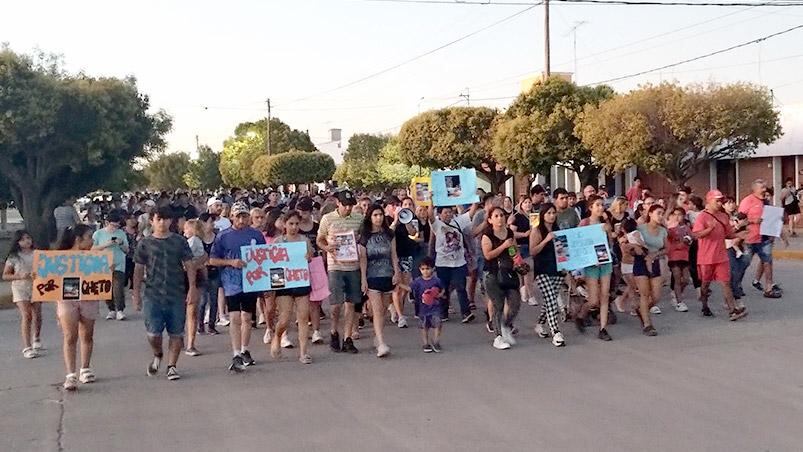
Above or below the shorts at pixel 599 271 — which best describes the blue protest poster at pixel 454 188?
above

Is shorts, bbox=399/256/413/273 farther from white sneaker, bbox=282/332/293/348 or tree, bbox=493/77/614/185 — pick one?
tree, bbox=493/77/614/185

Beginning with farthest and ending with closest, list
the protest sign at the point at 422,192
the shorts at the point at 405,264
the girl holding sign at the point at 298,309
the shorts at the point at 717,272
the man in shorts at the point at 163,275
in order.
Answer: the protest sign at the point at 422,192, the shorts at the point at 405,264, the shorts at the point at 717,272, the girl holding sign at the point at 298,309, the man in shorts at the point at 163,275

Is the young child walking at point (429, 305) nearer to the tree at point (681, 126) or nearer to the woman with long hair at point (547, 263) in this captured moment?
the woman with long hair at point (547, 263)

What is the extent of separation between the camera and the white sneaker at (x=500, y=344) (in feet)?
31.2

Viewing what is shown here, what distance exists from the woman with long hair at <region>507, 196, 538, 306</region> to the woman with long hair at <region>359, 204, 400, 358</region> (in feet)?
4.67

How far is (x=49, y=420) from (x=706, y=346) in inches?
254

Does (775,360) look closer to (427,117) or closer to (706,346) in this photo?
(706,346)

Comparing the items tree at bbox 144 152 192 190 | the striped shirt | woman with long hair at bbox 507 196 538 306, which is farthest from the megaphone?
tree at bbox 144 152 192 190

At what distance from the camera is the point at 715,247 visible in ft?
35.9

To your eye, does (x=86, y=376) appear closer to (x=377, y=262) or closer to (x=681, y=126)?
(x=377, y=262)

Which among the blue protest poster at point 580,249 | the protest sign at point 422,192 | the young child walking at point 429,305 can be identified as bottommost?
the young child walking at point 429,305

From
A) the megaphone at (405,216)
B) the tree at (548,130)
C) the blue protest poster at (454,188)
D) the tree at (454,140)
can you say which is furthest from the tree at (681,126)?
the megaphone at (405,216)

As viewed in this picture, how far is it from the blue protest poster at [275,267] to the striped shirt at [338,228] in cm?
44

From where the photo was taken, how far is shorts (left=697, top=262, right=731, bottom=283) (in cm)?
1088
